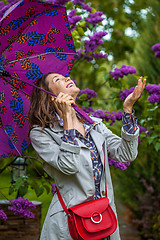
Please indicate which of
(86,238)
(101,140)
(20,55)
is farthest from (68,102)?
(86,238)

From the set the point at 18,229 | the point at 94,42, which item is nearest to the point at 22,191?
the point at 18,229

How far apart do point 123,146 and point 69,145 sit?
430mm

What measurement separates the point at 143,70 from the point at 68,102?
3882 millimetres

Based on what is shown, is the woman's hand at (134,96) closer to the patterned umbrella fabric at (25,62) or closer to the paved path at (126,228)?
the patterned umbrella fabric at (25,62)

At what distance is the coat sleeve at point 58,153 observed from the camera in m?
1.87

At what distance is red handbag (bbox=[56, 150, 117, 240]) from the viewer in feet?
6.27

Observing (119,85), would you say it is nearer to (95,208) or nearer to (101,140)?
(101,140)

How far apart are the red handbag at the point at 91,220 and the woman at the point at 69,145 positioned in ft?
0.14

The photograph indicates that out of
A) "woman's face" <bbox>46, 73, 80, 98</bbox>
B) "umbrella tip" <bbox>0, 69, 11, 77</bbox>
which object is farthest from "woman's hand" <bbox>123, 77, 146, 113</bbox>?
"umbrella tip" <bbox>0, 69, 11, 77</bbox>

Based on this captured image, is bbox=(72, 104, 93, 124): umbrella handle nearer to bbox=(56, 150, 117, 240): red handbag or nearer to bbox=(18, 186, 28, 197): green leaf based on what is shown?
bbox=(56, 150, 117, 240): red handbag

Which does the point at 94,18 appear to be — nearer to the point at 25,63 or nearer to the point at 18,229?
the point at 25,63

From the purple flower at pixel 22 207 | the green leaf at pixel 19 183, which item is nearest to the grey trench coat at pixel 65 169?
A: the purple flower at pixel 22 207

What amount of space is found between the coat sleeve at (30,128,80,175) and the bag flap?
0.22 meters

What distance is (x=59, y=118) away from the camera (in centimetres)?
216
